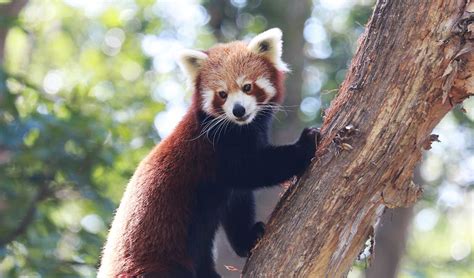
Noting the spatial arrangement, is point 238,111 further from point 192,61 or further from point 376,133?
point 376,133

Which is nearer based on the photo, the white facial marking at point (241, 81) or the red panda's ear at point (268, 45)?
the white facial marking at point (241, 81)

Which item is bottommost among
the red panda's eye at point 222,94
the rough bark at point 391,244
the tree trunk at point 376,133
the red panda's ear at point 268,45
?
the rough bark at point 391,244

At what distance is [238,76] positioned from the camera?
4.19 metres

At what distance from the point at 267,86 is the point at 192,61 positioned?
1.64 feet

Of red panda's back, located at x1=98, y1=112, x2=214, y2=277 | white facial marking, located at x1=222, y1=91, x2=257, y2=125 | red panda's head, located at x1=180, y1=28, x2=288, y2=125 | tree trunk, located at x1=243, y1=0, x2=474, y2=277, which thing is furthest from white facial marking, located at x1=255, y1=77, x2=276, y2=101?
tree trunk, located at x1=243, y1=0, x2=474, y2=277

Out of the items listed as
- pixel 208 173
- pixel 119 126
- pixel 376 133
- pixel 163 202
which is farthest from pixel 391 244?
pixel 376 133

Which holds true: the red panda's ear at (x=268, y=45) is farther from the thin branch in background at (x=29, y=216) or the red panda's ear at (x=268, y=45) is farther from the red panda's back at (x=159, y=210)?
the thin branch in background at (x=29, y=216)

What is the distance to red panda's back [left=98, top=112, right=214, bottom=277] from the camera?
150 inches

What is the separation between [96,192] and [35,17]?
5565mm

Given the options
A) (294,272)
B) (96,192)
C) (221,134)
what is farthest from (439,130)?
(294,272)

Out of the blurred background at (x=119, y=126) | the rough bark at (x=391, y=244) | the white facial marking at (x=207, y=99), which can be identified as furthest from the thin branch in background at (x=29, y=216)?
the rough bark at (x=391, y=244)

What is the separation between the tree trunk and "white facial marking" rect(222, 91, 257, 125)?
2.21ft

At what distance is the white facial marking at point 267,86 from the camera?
4235mm

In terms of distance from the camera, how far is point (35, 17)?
424 inches
